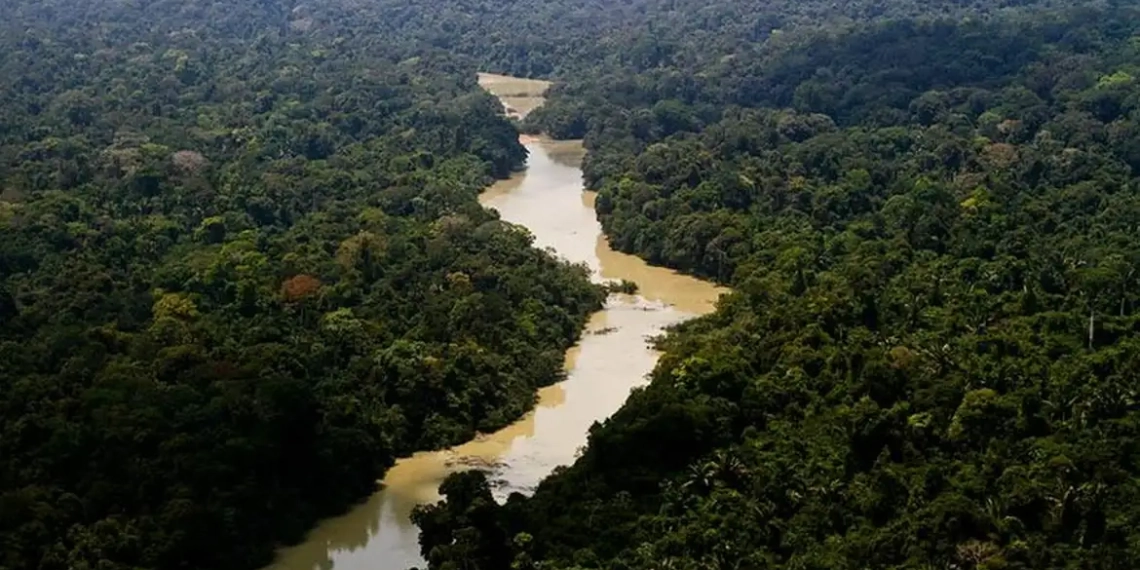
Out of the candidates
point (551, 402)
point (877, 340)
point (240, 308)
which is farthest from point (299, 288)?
point (877, 340)

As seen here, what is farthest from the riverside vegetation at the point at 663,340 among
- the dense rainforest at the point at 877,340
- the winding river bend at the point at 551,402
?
the winding river bend at the point at 551,402

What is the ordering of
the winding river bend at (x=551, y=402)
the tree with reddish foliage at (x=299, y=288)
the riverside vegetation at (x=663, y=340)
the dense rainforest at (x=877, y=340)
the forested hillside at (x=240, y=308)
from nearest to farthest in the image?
the dense rainforest at (x=877, y=340) < the riverside vegetation at (x=663, y=340) < the forested hillside at (x=240, y=308) < the winding river bend at (x=551, y=402) < the tree with reddish foliage at (x=299, y=288)

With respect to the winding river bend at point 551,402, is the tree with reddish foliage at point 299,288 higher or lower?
higher

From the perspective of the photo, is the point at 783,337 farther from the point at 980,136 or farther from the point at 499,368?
the point at 980,136

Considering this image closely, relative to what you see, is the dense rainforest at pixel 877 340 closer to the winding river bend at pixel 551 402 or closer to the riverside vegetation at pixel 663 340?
the riverside vegetation at pixel 663 340

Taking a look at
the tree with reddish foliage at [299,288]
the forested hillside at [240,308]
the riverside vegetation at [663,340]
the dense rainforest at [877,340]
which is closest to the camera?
the dense rainforest at [877,340]

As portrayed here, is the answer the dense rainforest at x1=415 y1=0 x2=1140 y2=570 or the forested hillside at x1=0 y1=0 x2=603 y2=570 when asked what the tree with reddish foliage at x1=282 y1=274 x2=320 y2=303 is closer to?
the forested hillside at x1=0 y1=0 x2=603 y2=570

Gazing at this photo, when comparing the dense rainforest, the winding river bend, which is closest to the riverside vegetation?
the dense rainforest
